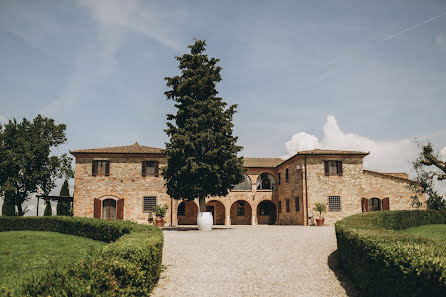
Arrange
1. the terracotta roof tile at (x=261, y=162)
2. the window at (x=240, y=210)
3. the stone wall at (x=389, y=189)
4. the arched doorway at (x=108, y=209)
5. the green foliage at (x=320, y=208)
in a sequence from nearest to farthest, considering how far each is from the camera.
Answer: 1. the green foliage at (x=320, y=208)
2. the stone wall at (x=389, y=189)
3. the arched doorway at (x=108, y=209)
4. the terracotta roof tile at (x=261, y=162)
5. the window at (x=240, y=210)

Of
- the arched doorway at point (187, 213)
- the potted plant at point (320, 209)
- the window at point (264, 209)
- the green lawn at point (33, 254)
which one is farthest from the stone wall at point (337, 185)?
the green lawn at point (33, 254)

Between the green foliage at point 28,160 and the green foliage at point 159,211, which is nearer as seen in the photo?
the green foliage at point 159,211

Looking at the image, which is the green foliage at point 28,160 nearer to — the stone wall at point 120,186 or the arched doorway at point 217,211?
the stone wall at point 120,186

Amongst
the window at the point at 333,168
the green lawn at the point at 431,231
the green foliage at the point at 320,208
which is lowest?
the green lawn at the point at 431,231

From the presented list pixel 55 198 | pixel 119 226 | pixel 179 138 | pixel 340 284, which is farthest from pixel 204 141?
pixel 55 198

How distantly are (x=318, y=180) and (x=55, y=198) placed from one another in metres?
24.7

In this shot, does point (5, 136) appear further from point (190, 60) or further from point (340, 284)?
point (340, 284)

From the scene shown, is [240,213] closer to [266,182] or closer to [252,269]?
[266,182]

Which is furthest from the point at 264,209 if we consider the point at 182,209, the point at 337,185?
the point at 337,185

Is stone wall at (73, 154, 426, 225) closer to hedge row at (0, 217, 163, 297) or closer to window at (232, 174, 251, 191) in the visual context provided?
window at (232, 174, 251, 191)

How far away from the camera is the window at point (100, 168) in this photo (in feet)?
98.9

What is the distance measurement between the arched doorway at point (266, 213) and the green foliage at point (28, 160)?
20260 millimetres

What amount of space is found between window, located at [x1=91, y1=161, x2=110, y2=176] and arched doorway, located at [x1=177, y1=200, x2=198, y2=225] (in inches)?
337

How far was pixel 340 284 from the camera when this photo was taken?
29.6ft
